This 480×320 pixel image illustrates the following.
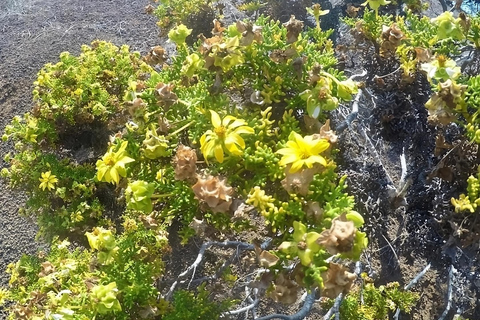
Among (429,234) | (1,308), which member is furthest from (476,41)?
(1,308)

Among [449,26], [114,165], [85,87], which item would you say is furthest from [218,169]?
[85,87]

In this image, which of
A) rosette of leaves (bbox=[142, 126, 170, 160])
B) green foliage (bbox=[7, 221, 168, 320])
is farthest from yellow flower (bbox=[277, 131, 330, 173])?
green foliage (bbox=[7, 221, 168, 320])

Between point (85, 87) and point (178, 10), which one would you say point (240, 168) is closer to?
point (85, 87)

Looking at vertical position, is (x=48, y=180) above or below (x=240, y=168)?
below

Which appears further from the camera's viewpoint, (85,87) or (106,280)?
(85,87)

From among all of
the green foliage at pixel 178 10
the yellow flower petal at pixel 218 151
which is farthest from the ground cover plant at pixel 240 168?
the green foliage at pixel 178 10

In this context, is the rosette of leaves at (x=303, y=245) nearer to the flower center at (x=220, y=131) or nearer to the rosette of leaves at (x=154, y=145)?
the flower center at (x=220, y=131)

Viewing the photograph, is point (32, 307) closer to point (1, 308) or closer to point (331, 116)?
point (1, 308)
